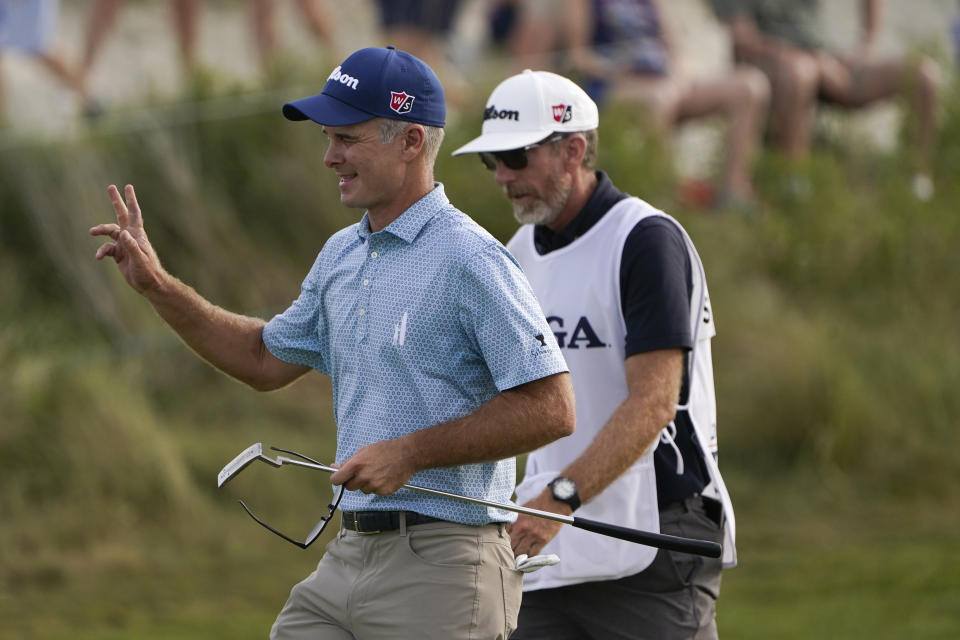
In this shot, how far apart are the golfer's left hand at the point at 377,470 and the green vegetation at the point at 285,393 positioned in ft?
14.1

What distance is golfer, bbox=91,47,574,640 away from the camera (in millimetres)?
3512

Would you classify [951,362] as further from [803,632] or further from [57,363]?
[57,363]

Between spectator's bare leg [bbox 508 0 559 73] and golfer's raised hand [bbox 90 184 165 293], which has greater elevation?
golfer's raised hand [bbox 90 184 165 293]

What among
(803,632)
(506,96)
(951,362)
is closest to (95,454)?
(803,632)

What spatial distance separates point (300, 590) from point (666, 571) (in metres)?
1.10

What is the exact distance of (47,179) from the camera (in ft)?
33.1

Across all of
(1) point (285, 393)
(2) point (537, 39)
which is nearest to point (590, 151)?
(1) point (285, 393)

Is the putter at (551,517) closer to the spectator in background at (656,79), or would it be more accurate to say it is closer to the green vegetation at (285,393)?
the green vegetation at (285,393)

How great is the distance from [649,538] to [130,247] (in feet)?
4.61

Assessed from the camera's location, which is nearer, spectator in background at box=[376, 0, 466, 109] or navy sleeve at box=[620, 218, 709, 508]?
navy sleeve at box=[620, 218, 709, 508]

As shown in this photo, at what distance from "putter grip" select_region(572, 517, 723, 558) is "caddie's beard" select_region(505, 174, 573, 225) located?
118 centimetres

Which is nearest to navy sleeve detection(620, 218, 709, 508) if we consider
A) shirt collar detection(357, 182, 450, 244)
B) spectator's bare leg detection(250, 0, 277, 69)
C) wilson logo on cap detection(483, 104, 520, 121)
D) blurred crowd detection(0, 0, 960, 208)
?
wilson logo on cap detection(483, 104, 520, 121)

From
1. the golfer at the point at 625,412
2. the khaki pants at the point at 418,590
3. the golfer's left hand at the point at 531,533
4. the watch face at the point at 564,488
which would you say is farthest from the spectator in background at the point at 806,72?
the khaki pants at the point at 418,590

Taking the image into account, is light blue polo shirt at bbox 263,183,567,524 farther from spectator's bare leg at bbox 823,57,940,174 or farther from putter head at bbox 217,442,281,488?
spectator's bare leg at bbox 823,57,940,174
